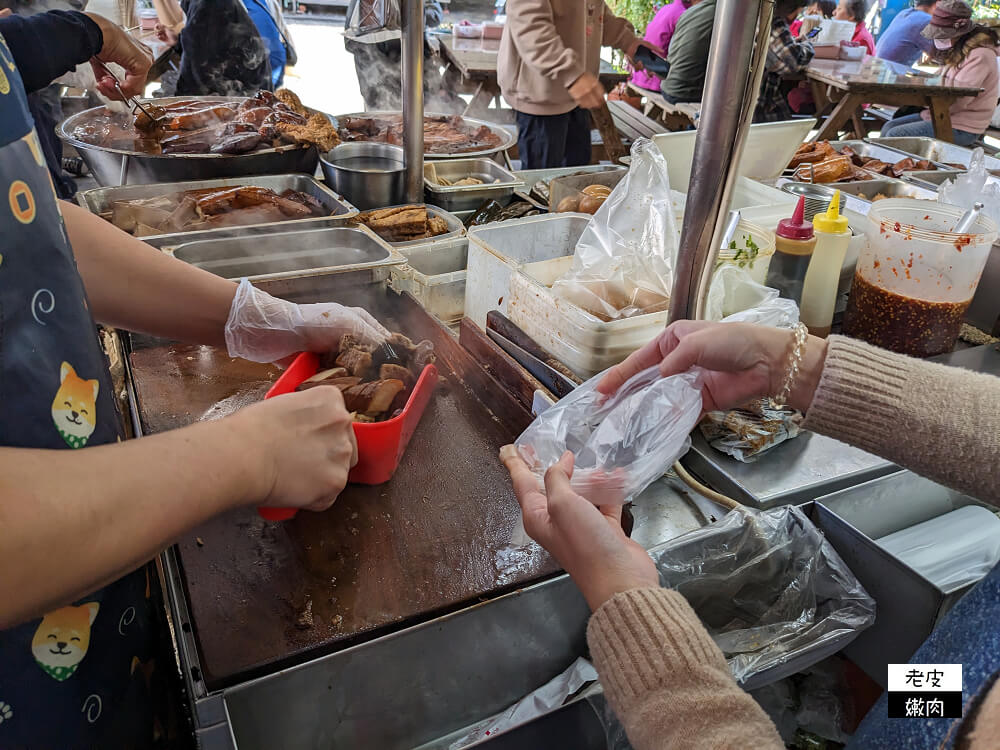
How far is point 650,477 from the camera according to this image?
45.6 inches

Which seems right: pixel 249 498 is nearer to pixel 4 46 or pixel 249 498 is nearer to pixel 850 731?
pixel 4 46

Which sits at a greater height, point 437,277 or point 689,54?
point 689,54

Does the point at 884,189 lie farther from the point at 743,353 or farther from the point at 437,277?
the point at 743,353

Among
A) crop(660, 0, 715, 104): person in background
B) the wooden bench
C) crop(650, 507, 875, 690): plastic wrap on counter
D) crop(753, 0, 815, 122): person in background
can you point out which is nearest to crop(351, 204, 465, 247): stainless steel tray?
crop(650, 507, 875, 690): plastic wrap on counter

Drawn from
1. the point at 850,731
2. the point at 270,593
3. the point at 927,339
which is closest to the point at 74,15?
the point at 270,593

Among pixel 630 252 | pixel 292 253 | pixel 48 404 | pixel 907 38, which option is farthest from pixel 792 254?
pixel 907 38

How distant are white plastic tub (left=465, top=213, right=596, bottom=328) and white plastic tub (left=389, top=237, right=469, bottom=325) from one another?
114 mm

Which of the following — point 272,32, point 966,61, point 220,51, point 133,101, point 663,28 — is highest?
point 663,28

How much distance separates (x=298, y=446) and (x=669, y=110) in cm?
615

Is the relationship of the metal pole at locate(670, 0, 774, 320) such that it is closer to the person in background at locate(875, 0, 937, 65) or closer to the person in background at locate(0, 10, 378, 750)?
the person in background at locate(0, 10, 378, 750)

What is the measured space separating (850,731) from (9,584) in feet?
4.58

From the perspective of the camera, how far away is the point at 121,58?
273 centimetres

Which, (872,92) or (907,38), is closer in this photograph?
(872,92)

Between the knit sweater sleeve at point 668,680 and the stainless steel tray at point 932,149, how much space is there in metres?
3.89
